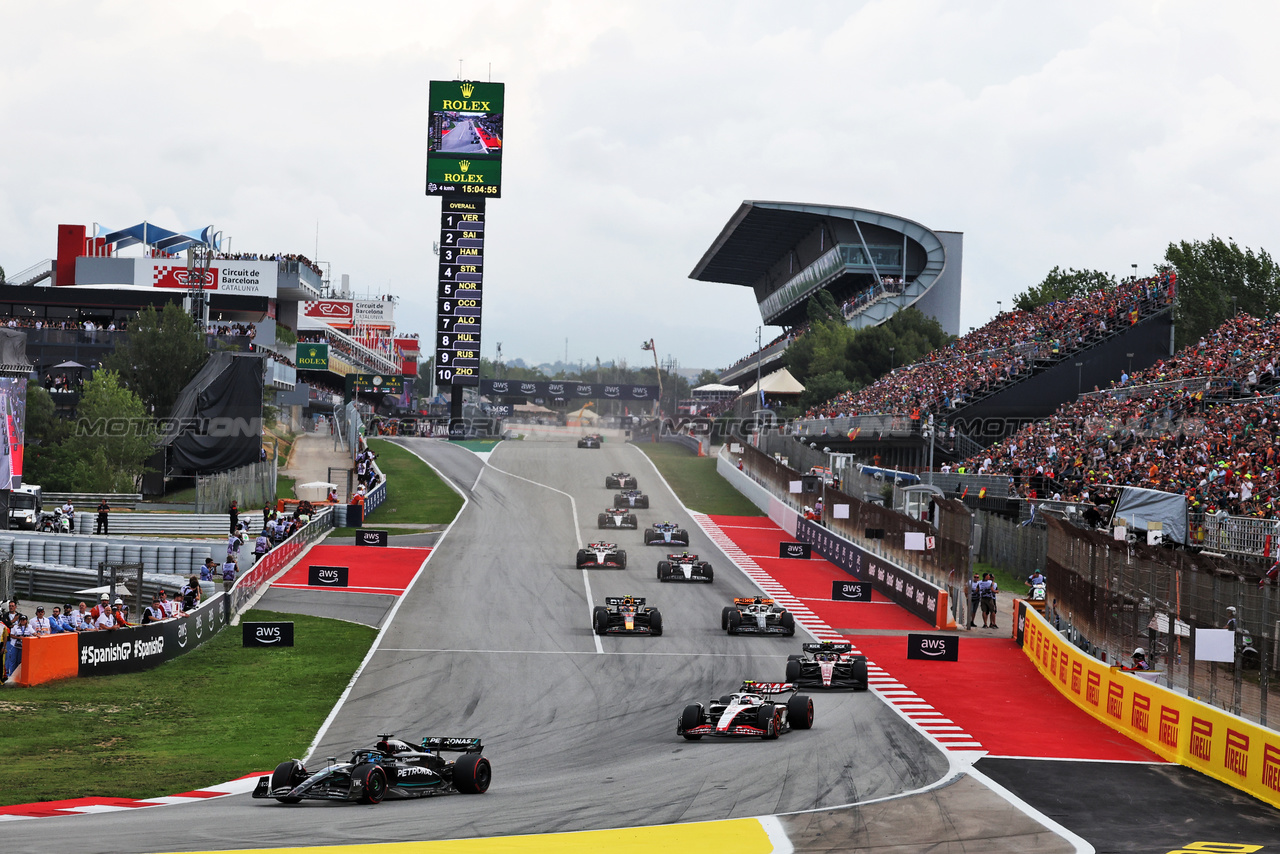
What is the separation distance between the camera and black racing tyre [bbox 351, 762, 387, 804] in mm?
14734

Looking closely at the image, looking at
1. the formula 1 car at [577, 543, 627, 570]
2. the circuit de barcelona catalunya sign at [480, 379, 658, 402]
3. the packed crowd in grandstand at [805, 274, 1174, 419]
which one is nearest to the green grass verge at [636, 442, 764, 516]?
the packed crowd in grandstand at [805, 274, 1174, 419]

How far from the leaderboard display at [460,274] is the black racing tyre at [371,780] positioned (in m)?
68.6

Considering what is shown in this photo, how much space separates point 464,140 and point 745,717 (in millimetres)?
69306

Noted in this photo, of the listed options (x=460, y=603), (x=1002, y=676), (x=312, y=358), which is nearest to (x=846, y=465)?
(x=460, y=603)

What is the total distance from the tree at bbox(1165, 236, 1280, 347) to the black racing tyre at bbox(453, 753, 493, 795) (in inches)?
2592

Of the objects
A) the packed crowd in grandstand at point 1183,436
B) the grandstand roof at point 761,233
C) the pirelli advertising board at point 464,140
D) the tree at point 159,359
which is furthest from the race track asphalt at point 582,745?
the grandstand roof at point 761,233

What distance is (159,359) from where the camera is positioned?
64.9 meters

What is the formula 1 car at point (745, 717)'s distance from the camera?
19.5m

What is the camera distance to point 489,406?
469ft

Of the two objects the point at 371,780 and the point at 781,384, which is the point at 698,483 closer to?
the point at 781,384

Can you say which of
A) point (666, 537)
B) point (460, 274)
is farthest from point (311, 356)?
point (666, 537)

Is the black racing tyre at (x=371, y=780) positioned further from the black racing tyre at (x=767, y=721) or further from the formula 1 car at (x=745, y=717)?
the black racing tyre at (x=767, y=721)

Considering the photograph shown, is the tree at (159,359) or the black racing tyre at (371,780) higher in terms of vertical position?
the tree at (159,359)

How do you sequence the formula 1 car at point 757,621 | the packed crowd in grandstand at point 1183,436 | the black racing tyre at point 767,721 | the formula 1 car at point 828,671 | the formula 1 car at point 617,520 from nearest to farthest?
the black racing tyre at point 767,721 → the formula 1 car at point 828,671 → the formula 1 car at point 757,621 → the packed crowd in grandstand at point 1183,436 → the formula 1 car at point 617,520
